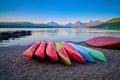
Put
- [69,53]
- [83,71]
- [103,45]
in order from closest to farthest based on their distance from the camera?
[83,71] < [69,53] < [103,45]

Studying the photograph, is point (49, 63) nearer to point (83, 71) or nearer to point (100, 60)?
point (83, 71)

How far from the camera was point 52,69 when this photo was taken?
401 cm

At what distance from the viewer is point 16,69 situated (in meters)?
4.00

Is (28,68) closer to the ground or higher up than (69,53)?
closer to the ground

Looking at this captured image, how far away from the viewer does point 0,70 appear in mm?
3877

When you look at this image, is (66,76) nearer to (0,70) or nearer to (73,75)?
(73,75)

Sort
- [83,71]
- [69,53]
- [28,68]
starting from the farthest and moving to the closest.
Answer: [69,53] < [28,68] < [83,71]

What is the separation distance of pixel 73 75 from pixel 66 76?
185 mm

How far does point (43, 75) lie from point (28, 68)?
78cm

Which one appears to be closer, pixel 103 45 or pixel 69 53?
pixel 69 53

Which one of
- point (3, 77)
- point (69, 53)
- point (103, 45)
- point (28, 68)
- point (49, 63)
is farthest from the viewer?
point (103, 45)

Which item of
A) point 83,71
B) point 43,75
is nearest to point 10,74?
point 43,75

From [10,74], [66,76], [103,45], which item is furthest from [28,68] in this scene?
[103,45]

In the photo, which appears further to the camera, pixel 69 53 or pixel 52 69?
pixel 69 53
